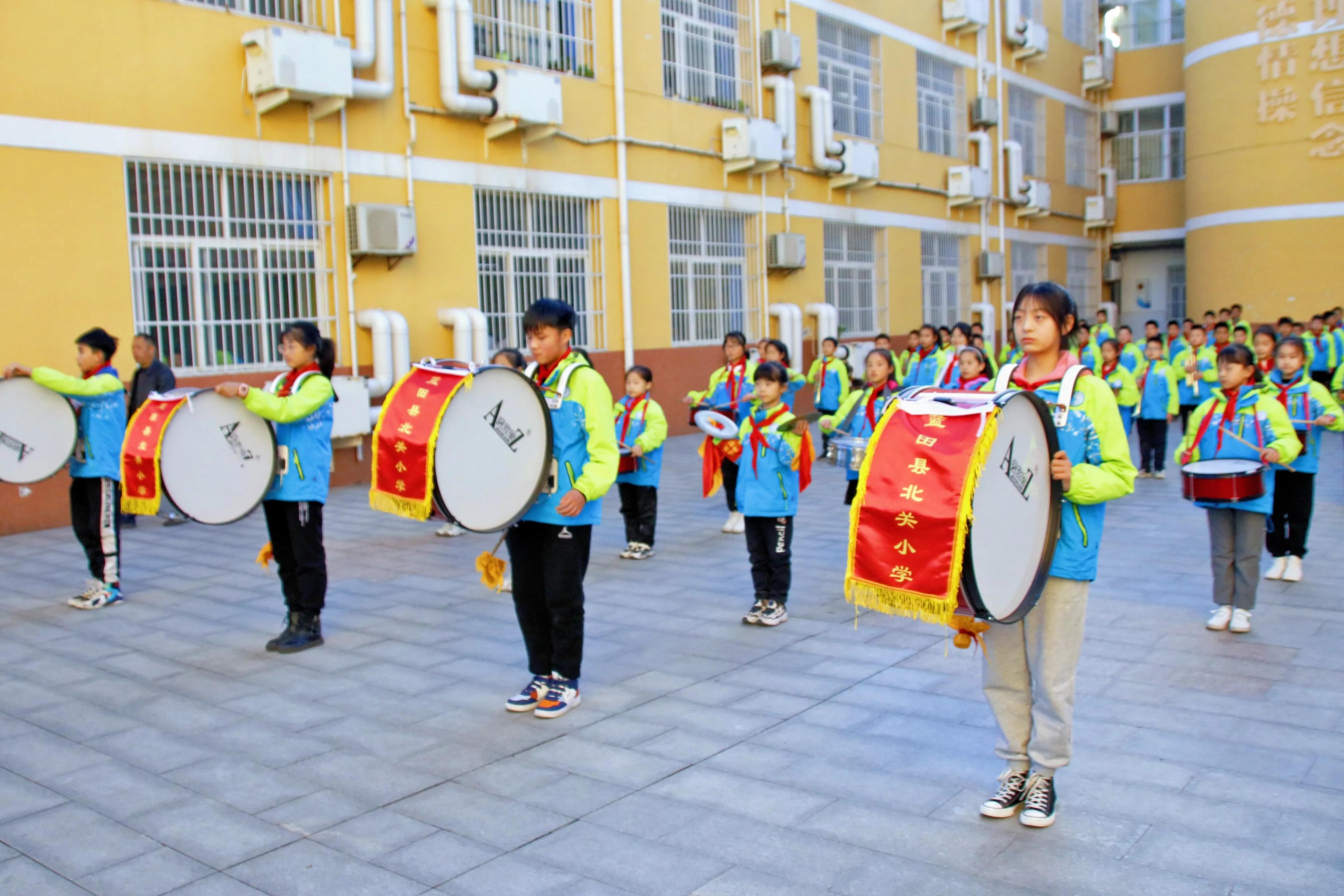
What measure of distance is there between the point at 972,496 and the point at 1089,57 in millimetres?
25497

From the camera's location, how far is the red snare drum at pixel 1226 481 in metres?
5.47

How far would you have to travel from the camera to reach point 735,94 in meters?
16.1

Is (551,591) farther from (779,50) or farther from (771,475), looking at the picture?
(779,50)

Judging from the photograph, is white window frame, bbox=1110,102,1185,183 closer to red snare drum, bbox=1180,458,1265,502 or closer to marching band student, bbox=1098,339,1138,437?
marching band student, bbox=1098,339,1138,437

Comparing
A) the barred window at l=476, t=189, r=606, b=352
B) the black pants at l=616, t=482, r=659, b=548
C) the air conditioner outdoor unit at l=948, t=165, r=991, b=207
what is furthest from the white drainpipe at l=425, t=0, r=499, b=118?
the air conditioner outdoor unit at l=948, t=165, r=991, b=207

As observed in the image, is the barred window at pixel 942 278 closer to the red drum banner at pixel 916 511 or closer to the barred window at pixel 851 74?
the barred window at pixel 851 74

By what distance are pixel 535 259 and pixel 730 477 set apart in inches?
224

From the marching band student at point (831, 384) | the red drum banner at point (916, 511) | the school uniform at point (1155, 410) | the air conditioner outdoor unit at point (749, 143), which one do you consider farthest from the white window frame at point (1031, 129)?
the red drum banner at point (916, 511)

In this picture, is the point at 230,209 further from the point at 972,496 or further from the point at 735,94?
the point at 972,496

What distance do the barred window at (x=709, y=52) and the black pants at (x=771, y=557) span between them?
10.0m

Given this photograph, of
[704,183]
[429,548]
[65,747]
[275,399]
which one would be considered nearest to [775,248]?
[704,183]

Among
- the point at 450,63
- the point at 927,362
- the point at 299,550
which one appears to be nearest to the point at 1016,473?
the point at 299,550

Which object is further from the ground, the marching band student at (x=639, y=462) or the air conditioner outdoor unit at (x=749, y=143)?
the air conditioner outdoor unit at (x=749, y=143)

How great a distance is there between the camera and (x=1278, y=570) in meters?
6.82
